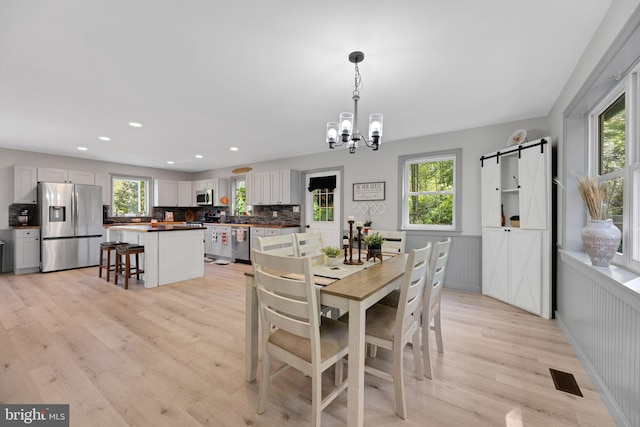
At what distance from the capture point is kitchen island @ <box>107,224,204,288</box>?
409 centimetres

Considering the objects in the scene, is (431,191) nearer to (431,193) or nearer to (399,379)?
(431,193)

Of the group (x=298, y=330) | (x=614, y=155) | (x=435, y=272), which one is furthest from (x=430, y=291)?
(x=614, y=155)

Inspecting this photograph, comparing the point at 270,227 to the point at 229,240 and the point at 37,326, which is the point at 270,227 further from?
the point at 37,326

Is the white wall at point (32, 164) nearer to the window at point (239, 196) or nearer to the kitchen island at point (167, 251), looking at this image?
the kitchen island at point (167, 251)

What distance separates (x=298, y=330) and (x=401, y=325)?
1.97ft

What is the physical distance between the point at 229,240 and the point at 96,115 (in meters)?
3.59

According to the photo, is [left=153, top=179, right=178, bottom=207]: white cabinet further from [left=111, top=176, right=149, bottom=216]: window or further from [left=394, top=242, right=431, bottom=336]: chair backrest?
[left=394, top=242, right=431, bottom=336]: chair backrest

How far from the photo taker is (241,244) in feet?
20.2

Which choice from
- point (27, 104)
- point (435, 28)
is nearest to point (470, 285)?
point (435, 28)

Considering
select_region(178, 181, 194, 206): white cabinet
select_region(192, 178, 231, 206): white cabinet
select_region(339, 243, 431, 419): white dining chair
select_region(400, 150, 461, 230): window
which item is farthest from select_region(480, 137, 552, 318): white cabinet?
select_region(178, 181, 194, 206): white cabinet

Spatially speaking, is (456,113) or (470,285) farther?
(470,285)

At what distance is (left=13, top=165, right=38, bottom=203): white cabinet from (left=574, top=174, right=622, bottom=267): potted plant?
318 inches

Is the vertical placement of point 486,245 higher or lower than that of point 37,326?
higher

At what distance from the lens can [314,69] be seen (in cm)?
231
